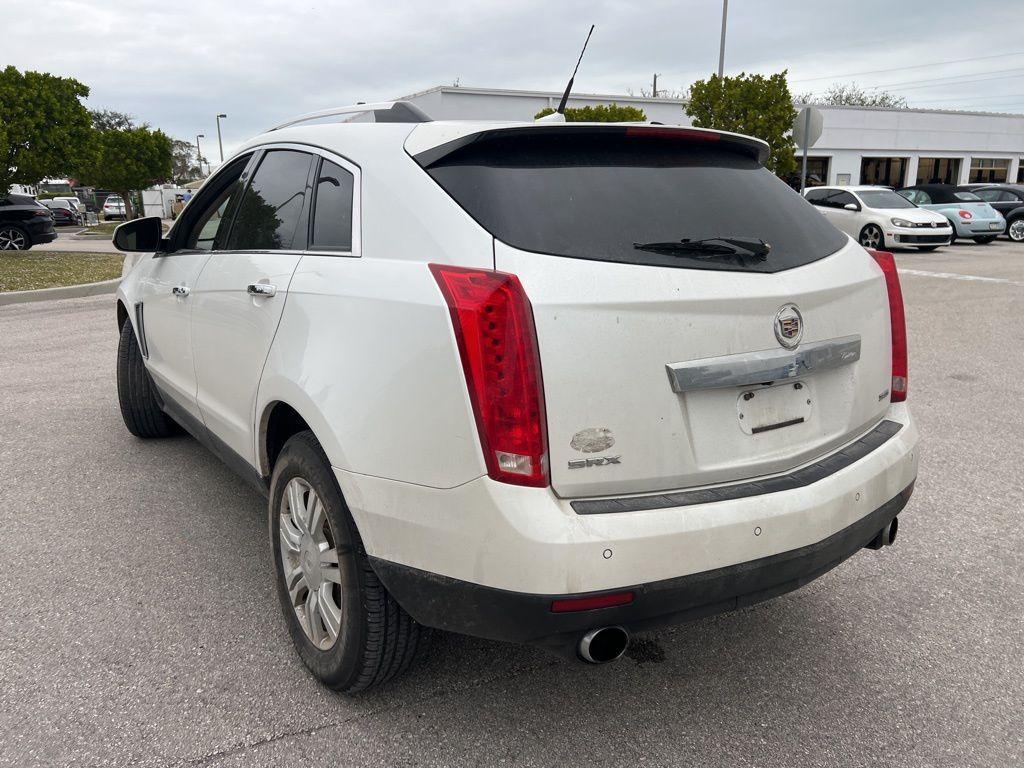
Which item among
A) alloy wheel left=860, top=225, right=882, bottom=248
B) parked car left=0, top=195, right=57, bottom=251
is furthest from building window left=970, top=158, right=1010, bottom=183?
parked car left=0, top=195, right=57, bottom=251

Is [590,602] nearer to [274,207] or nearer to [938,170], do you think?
[274,207]

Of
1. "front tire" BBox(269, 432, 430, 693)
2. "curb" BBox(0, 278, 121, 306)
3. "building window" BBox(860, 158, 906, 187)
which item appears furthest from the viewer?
Answer: "building window" BBox(860, 158, 906, 187)

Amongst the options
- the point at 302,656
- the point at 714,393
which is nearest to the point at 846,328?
the point at 714,393

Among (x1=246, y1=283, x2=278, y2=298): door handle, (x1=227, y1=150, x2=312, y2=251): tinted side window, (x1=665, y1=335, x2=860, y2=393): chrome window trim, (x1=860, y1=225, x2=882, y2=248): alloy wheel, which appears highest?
(x1=227, y1=150, x2=312, y2=251): tinted side window

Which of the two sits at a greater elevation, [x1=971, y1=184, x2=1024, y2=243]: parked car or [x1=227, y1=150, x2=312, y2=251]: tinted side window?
[x1=227, y1=150, x2=312, y2=251]: tinted side window

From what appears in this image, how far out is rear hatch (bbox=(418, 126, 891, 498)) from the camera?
6.53ft

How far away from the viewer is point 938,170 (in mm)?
46312

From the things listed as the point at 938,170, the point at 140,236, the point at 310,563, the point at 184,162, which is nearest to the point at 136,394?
the point at 140,236

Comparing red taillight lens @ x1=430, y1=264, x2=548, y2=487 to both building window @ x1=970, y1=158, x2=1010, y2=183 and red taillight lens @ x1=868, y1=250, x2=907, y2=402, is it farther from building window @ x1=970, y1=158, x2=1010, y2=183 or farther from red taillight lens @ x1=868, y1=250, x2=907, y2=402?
building window @ x1=970, y1=158, x2=1010, y2=183

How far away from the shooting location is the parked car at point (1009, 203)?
22.0m

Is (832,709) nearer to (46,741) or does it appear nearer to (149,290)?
(46,741)

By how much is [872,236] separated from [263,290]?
60.0 feet

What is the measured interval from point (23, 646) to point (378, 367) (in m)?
1.76

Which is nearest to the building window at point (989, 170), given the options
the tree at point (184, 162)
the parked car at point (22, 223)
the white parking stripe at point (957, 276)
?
the white parking stripe at point (957, 276)
